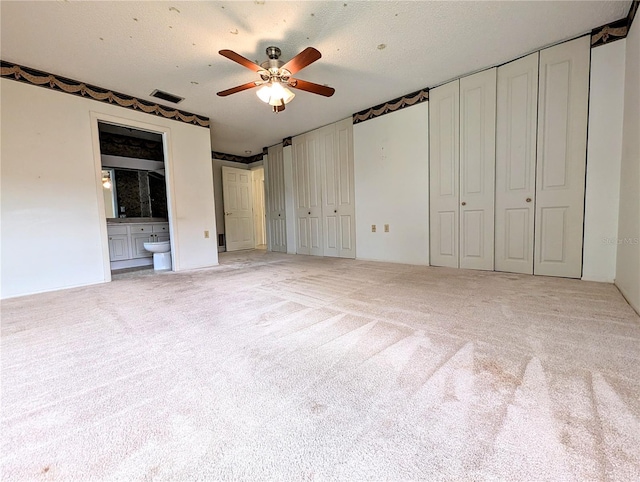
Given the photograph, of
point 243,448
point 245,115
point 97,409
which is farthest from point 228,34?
point 243,448

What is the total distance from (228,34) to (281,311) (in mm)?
2536

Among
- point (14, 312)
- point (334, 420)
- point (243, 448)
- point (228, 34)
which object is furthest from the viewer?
point (228, 34)

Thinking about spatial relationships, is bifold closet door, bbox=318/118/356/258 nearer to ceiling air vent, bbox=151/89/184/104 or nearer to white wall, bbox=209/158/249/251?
ceiling air vent, bbox=151/89/184/104

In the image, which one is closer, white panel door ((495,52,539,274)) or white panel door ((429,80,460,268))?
white panel door ((495,52,539,274))

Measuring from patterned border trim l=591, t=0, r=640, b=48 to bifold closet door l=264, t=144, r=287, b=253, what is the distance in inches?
192

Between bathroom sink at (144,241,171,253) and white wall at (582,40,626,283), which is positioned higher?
white wall at (582,40,626,283)

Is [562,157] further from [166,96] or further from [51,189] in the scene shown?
[51,189]

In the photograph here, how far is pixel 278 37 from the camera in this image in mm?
2484

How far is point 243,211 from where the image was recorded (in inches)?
275

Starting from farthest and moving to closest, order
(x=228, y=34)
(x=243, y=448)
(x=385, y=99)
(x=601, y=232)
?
1. (x=385, y=99)
2. (x=601, y=232)
3. (x=228, y=34)
4. (x=243, y=448)

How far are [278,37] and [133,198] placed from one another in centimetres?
454

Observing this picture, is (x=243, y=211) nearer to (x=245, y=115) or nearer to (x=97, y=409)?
(x=245, y=115)

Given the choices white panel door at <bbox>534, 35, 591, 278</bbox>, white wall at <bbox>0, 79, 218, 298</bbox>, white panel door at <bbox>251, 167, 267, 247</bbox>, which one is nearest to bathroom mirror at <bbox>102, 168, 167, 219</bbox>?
A: white wall at <bbox>0, 79, 218, 298</bbox>

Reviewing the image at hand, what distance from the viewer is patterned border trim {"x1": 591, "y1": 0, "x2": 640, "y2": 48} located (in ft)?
8.00
